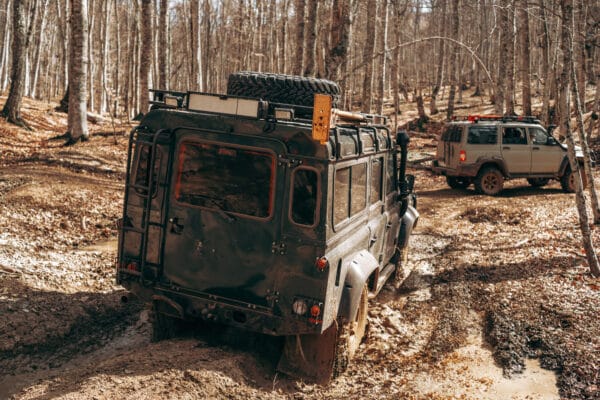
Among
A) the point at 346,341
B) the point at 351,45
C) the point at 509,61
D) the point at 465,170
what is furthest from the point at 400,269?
the point at 351,45

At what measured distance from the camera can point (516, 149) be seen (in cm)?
1591

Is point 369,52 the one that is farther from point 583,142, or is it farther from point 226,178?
point 226,178

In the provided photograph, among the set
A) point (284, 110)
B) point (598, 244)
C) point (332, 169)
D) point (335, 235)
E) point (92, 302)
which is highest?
point (284, 110)

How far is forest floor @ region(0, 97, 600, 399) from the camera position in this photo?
5.39 meters

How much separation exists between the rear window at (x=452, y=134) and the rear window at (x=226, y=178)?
11.5 meters

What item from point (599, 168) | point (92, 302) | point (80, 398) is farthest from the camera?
point (599, 168)

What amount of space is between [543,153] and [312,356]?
1253cm

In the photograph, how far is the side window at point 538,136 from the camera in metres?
16.0

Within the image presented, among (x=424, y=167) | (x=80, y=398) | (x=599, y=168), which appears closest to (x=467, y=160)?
(x=424, y=167)

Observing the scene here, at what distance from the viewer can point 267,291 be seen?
5391 millimetres

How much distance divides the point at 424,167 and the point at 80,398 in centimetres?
1734

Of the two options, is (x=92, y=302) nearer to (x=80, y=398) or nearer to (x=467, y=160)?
(x=80, y=398)

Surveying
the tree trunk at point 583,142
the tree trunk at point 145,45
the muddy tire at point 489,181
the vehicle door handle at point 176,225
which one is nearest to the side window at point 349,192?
the vehicle door handle at point 176,225

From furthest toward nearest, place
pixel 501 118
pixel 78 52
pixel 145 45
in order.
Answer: pixel 145 45 → pixel 78 52 → pixel 501 118
